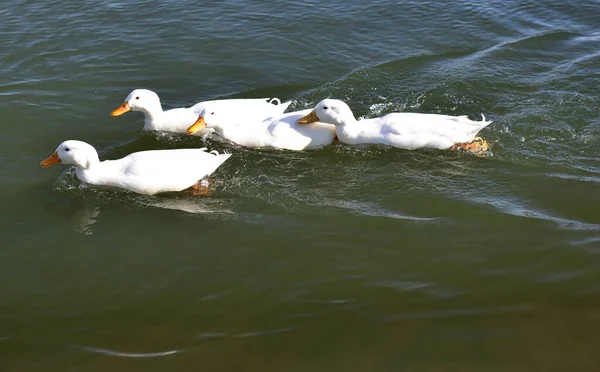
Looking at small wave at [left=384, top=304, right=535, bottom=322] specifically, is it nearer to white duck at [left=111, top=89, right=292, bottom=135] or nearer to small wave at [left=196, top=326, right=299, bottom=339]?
small wave at [left=196, top=326, right=299, bottom=339]

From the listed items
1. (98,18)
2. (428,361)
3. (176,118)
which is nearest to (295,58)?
(176,118)

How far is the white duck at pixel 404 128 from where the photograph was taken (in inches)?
338

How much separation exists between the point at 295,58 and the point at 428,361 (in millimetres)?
7274

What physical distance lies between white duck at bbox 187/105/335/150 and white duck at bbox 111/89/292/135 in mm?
190

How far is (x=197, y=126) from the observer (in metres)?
8.80


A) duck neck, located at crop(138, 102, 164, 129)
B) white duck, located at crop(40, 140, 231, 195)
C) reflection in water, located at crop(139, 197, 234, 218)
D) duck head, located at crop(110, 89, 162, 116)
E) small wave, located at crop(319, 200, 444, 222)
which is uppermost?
duck head, located at crop(110, 89, 162, 116)

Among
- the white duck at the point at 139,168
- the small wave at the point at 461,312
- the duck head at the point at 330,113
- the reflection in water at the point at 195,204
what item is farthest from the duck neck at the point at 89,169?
the small wave at the point at 461,312

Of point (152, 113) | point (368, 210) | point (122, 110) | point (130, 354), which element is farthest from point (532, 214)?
point (122, 110)

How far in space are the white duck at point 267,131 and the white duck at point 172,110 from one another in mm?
190

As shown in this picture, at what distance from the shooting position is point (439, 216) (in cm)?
740

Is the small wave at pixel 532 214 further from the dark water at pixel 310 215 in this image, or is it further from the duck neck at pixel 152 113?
the duck neck at pixel 152 113

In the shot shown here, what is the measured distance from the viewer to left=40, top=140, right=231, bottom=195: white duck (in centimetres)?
779

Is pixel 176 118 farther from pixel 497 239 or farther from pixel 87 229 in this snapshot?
pixel 497 239

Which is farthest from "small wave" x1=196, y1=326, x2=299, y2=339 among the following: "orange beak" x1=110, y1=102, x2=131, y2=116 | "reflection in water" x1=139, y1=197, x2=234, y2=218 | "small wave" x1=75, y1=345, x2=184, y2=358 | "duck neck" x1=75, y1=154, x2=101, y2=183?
"orange beak" x1=110, y1=102, x2=131, y2=116
